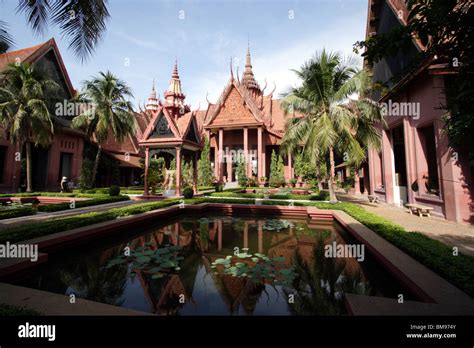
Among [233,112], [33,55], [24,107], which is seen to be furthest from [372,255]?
[33,55]

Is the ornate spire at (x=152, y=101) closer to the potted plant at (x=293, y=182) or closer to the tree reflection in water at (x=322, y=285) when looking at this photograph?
the potted plant at (x=293, y=182)

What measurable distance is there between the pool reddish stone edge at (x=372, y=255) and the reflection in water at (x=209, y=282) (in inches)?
12.0

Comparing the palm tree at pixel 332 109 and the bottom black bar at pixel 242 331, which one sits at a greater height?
the palm tree at pixel 332 109

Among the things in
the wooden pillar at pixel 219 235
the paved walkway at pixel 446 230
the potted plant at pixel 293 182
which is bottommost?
the wooden pillar at pixel 219 235

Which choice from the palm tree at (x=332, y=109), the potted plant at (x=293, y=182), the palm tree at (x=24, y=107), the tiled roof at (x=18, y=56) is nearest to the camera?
the palm tree at (x=332, y=109)

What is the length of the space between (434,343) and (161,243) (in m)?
5.70

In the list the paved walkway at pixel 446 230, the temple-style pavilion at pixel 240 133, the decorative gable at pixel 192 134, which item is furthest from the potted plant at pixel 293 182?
the paved walkway at pixel 446 230

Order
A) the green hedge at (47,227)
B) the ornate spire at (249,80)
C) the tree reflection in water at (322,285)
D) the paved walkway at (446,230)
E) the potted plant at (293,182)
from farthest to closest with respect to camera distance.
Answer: the ornate spire at (249,80)
the potted plant at (293,182)
the paved walkway at (446,230)
the green hedge at (47,227)
the tree reflection in water at (322,285)

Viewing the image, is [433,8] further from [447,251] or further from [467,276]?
[447,251]

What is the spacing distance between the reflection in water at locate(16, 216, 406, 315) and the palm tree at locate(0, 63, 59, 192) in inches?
532

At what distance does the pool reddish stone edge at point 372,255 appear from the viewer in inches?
104

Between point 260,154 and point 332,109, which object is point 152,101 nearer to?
point 260,154

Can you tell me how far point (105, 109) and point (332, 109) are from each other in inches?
667

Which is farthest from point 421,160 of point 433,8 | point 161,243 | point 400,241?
point 161,243
